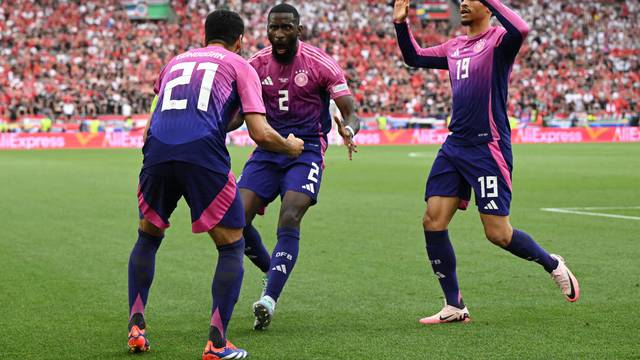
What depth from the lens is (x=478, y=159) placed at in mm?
6828

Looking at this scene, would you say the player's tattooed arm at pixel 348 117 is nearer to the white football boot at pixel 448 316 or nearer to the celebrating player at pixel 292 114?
the celebrating player at pixel 292 114

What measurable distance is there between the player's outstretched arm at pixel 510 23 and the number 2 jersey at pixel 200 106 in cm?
189

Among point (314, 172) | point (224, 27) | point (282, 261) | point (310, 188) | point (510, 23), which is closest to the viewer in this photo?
point (224, 27)

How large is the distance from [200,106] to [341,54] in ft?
145

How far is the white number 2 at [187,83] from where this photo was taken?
5.55 meters

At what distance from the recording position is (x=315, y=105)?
24.3 ft

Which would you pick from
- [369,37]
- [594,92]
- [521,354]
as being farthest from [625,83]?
[521,354]

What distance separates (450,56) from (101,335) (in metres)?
3.11

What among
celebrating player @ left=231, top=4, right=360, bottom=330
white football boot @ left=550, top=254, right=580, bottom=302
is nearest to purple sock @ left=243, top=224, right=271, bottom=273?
celebrating player @ left=231, top=4, right=360, bottom=330

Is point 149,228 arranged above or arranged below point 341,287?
above

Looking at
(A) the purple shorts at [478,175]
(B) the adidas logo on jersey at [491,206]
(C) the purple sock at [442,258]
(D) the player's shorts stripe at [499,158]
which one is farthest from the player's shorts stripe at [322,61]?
(B) the adidas logo on jersey at [491,206]

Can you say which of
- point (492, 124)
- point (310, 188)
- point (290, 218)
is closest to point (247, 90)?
point (290, 218)

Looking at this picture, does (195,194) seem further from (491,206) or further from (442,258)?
(491,206)

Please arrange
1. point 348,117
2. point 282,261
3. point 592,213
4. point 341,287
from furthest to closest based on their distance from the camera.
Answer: point 592,213
point 341,287
point 348,117
point 282,261
